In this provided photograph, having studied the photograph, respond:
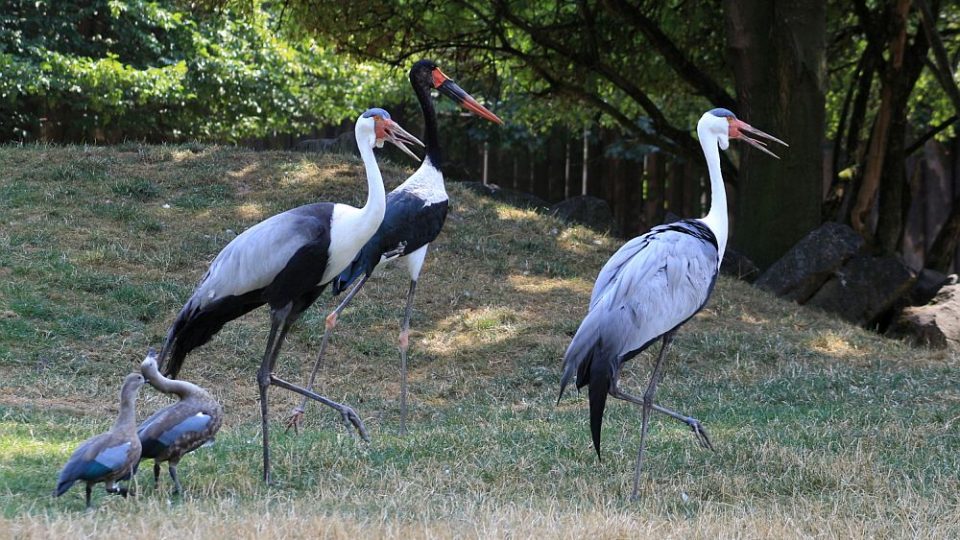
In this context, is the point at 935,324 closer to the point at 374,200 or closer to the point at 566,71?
the point at 566,71

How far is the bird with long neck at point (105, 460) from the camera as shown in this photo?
4.54 m

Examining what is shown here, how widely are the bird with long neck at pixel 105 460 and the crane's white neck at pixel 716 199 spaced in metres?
3.12

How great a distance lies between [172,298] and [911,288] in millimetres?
8025

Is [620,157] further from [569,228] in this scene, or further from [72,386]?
[72,386]

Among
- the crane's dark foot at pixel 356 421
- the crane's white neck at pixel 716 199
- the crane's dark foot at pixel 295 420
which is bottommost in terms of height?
the crane's dark foot at pixel 295 420

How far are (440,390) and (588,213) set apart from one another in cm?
584

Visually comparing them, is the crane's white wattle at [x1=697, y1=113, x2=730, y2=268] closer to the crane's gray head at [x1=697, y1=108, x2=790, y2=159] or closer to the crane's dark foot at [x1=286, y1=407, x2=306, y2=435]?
the crane's gray head at [x1=697, y1=108, x2=790, y2=159]

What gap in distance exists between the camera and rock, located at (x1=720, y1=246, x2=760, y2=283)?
41.1ft

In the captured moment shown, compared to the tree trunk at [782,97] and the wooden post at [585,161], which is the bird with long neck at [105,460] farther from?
the wooden post at [585,161]

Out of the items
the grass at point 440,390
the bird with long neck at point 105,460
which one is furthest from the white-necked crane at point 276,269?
the bird with long neck at point 105,460

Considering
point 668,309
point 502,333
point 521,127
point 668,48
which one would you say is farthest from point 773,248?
point 521,127

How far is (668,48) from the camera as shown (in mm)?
13250

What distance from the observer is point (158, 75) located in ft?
48.4

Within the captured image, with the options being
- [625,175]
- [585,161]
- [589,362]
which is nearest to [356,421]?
[589,362]
